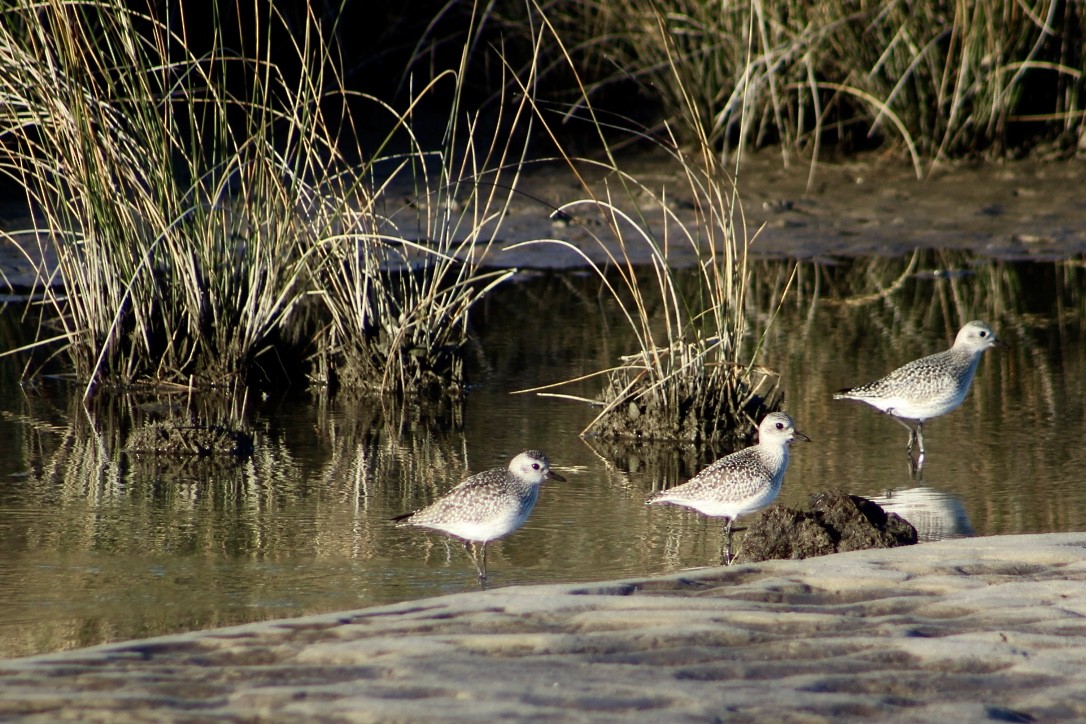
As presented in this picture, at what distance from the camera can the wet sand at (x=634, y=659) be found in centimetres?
374

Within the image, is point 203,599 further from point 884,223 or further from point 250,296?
point 884,223

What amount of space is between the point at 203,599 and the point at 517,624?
1581 millimetres

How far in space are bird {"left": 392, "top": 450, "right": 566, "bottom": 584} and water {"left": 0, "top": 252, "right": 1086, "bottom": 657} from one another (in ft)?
0.41

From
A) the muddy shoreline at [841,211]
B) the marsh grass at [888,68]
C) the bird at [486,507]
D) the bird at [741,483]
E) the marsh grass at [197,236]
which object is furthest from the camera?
the marsh grass at [888,68]

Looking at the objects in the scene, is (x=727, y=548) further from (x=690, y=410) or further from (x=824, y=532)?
(x=690, y=410)

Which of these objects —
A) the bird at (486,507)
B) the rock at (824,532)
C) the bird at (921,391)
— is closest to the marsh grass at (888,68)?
the bird at (921,391)

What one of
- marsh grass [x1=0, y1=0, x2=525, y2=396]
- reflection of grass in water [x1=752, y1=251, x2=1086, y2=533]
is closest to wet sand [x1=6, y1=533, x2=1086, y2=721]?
reflection of grass in water [x1=752, y1=251, x2=1086, y2=533]

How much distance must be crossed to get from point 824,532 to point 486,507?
1248 millimetres

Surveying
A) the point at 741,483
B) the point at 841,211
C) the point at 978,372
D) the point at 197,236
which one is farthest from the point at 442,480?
the point at 841,211

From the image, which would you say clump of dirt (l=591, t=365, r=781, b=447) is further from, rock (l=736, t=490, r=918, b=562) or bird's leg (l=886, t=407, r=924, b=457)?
rock (l=736, t=490, r=918, b=562)

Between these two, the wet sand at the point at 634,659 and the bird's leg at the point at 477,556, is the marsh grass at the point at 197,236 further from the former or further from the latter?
the wet sand at the point at 634,659

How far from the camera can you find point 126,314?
364 inches

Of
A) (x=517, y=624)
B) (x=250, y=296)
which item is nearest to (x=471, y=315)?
(x=250, y=296)

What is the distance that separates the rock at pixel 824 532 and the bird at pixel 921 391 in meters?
2.10
